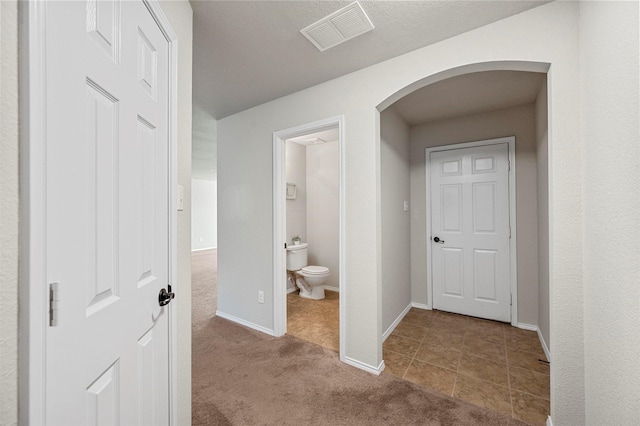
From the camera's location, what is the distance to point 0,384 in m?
0.50

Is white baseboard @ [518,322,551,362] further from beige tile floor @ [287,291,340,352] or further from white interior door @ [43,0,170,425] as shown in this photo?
white interior door @ [43,0,170,425]

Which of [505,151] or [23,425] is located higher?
[505,151]

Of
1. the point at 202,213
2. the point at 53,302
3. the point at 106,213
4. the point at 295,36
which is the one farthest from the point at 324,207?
the point at 202,213

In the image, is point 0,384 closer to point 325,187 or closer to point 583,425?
point 583,425

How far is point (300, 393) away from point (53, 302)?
1648mm

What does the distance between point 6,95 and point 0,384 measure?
1.82ft

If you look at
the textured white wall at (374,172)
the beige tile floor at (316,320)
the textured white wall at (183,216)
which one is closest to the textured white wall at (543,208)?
the textured white wall at (374,172)

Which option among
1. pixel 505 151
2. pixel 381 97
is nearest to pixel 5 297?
pixel 381 97

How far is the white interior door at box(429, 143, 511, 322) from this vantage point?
298cm

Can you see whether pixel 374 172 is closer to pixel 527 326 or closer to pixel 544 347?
pixel 544 347

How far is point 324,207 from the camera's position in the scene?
437 cm

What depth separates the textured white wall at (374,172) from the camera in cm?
141

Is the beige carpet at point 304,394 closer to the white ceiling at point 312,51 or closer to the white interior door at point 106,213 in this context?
the white interior door at point 106,213

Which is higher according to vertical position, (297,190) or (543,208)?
(297,190)
